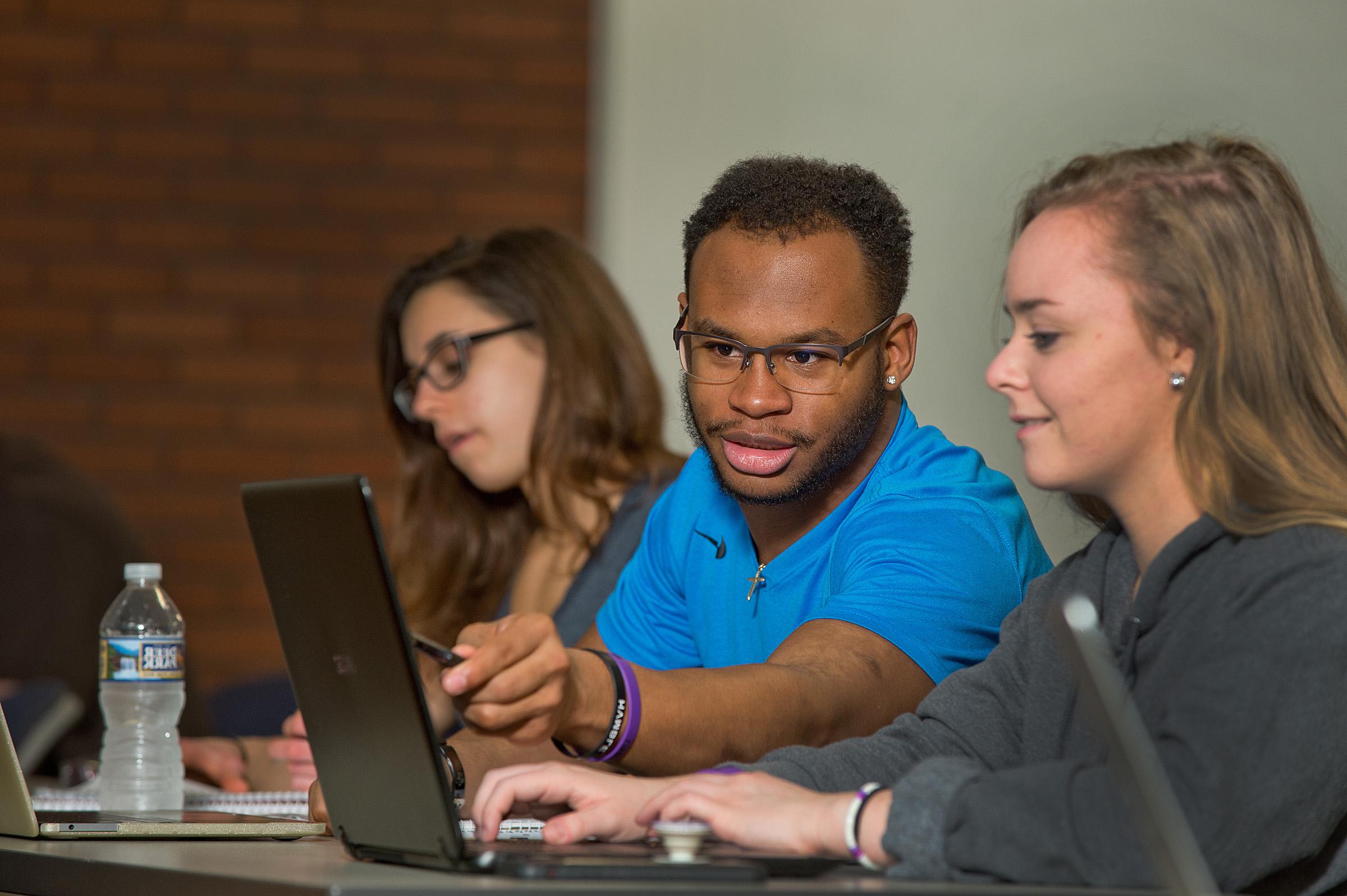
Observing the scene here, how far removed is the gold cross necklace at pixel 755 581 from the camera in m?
1.67

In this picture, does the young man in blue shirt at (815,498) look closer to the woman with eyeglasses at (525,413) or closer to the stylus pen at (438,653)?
the stylus pen at (438,653)

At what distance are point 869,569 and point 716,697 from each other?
253mm

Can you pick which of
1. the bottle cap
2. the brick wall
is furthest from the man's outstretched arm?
the brick wall

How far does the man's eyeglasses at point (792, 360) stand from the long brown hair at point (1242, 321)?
356mm

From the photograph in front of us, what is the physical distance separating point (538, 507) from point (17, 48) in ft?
8.96

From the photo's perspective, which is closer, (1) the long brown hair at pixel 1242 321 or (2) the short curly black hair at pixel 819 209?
(1) the long brown hair at pixel 1242 321

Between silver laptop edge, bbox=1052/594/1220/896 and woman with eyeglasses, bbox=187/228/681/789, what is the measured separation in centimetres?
148

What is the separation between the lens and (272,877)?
927 millimetres

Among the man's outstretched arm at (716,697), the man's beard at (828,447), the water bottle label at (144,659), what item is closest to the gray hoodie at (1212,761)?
the man's outstretched arm at (716,697)

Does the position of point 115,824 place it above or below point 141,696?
above

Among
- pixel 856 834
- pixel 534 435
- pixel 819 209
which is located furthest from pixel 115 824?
pixel 534 435

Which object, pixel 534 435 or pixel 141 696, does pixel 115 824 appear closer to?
pixel 141 696

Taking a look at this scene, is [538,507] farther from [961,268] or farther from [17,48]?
[17,48]

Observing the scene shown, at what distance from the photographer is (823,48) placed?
271 centimetres
